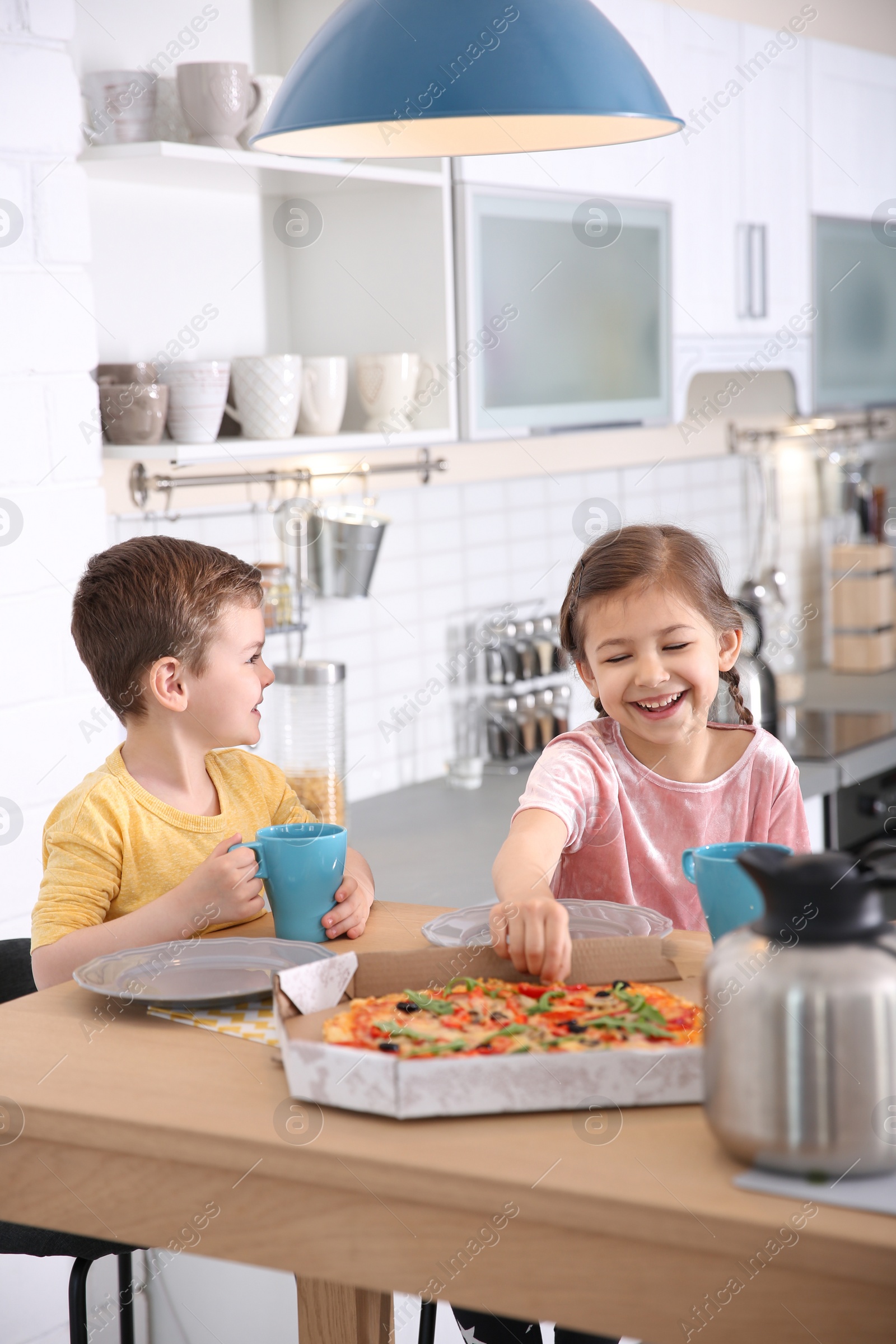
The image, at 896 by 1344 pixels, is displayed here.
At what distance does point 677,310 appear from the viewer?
9.00 feet

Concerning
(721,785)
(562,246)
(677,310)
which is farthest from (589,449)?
(721,785)

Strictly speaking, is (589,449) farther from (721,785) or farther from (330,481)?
(721,785)

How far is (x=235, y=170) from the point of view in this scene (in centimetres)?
200

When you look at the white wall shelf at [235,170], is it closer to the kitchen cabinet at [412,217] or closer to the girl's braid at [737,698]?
the kitchen cabinet at [412,217]

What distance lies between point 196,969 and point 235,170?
127cm

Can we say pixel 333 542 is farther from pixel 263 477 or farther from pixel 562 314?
pixel 562 314

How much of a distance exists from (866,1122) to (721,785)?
784mm

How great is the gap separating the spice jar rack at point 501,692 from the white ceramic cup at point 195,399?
0.94 meters

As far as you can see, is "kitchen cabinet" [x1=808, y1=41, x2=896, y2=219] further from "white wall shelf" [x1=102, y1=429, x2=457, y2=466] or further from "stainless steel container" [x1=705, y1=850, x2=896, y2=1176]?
"stainless steel container" [x1=705, y1=850, x2=896, y2=1176]

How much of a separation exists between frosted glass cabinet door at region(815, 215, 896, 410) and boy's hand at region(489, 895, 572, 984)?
2.47 meters

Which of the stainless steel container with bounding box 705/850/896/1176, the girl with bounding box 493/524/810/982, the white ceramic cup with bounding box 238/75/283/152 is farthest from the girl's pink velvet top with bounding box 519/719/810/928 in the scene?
the white ceramic cup with bounding box 238/75/283/152

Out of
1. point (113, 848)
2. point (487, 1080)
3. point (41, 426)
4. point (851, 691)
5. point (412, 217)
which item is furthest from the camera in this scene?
point (851, 691)

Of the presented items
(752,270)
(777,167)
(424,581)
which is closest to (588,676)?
(424,581)

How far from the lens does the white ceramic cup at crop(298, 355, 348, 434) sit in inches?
84.8
